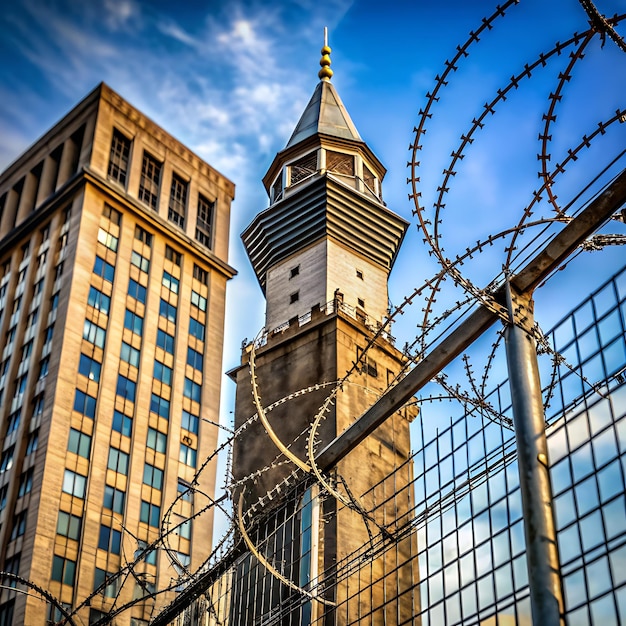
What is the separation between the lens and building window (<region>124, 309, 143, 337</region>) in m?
73.9

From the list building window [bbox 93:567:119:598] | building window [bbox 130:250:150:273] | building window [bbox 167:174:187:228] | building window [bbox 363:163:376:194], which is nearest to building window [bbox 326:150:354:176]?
building window [bbox 363:163:376:194]

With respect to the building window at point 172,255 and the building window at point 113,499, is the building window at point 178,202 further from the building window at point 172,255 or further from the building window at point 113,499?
the building window at point 113,499

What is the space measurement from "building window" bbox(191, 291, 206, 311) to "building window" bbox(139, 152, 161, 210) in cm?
810

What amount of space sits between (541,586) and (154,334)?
199ft

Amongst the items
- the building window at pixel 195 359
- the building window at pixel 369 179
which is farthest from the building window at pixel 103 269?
the building window at pixel 369 179

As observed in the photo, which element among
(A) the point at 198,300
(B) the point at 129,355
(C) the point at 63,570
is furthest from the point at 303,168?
(A) the point at 198,300

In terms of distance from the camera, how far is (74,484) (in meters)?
64.2

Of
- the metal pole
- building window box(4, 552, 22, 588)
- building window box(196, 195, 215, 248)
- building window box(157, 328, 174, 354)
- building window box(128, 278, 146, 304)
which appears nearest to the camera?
the metal pole

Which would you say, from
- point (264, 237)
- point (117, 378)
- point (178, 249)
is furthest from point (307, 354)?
point (178, 249)

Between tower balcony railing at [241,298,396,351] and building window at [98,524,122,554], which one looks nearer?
tower balcony railing at [241,298,396,351]

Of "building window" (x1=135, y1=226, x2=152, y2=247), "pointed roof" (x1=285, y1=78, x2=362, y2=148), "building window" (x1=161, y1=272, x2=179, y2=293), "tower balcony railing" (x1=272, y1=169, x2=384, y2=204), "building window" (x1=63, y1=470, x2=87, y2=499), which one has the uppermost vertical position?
"building window" (x1=135, y1=226, x2=152, y2=247)

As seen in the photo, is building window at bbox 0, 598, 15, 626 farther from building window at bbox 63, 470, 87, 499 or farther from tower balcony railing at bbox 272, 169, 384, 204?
tower balcony railing at bbox 272, 169, 384, 204

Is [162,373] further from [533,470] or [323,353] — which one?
[533,470]

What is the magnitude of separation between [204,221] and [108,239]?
13798 millimetres
